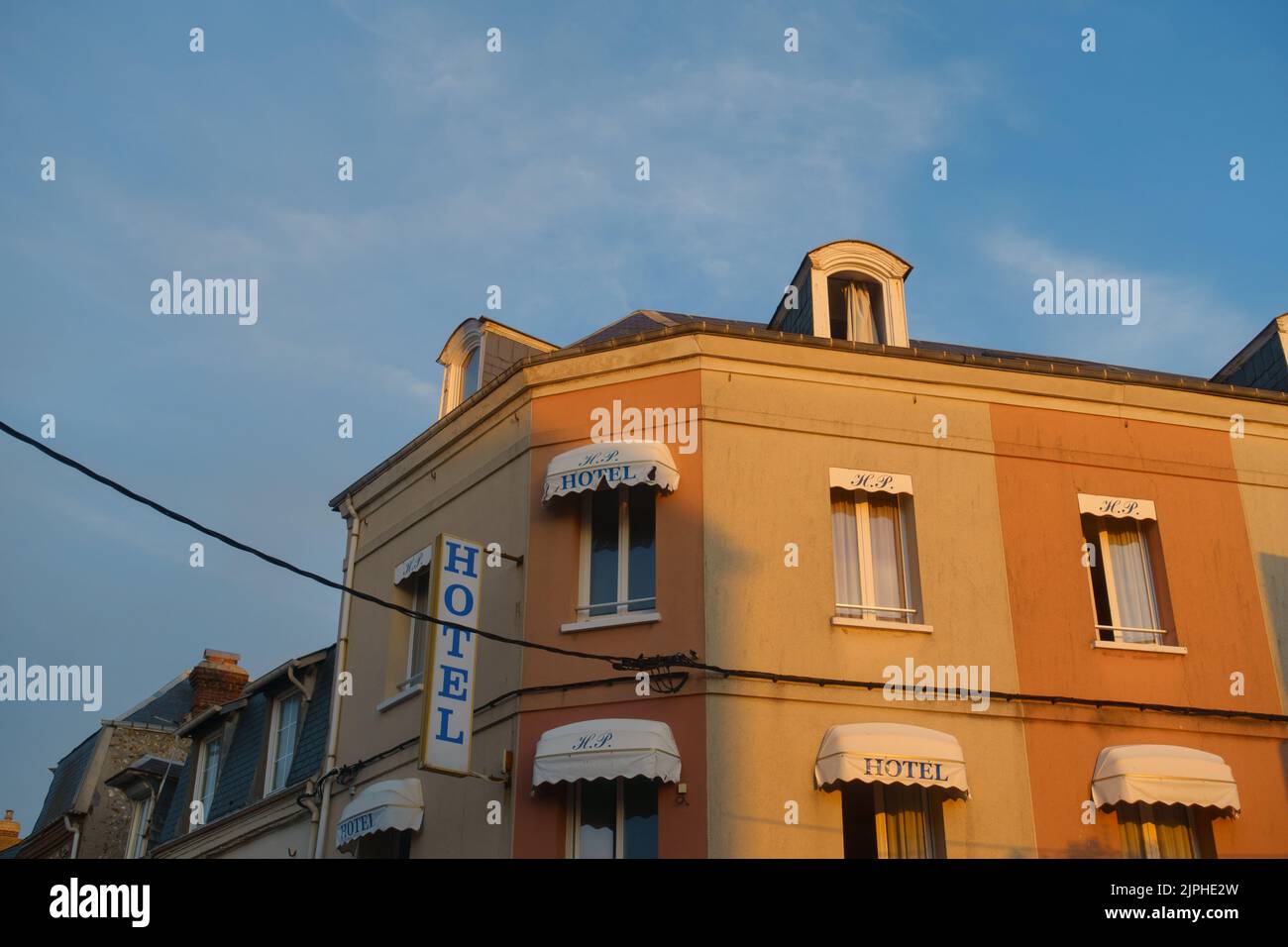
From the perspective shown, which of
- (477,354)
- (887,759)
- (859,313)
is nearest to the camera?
(887,759)

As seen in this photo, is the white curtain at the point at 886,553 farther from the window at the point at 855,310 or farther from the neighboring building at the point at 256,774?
the neighboring building at the point at 256,774

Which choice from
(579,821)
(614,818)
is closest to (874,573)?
(614,818)

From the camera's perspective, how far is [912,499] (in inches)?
583

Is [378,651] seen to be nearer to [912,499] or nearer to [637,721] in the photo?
[637,721]

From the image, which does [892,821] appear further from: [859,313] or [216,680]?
[216,680]

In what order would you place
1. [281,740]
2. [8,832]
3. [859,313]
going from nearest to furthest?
[859,313], [281,740], [8,832]

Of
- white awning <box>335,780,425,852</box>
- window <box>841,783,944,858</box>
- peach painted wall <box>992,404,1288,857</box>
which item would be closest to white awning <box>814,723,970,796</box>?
window <box>841,783,944,858</box>

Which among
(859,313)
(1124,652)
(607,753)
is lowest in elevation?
(607,753)

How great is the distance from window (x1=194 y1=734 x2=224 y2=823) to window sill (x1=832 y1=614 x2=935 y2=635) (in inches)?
470

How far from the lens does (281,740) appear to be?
2002cm

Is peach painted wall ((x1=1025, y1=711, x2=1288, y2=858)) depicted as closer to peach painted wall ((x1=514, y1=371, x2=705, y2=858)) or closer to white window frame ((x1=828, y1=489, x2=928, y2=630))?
white window frame ((x1=828, y1=489, x2=928, y2=630))

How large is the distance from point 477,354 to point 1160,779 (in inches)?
381

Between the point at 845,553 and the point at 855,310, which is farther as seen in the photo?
the point at 855,310
